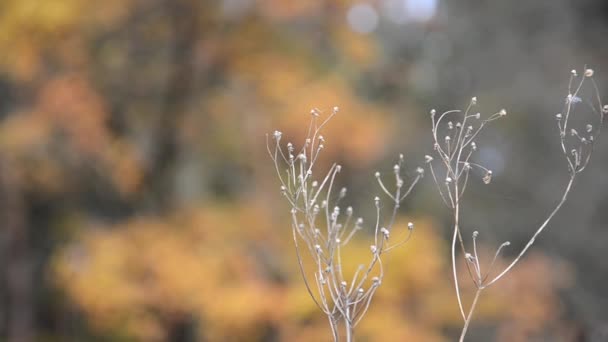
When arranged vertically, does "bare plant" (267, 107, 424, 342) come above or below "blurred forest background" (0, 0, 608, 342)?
above

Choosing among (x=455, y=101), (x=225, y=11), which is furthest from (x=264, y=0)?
(x=455, y=101)

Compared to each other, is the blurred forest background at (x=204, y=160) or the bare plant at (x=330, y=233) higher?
the bare plant at (x=330, y=233)

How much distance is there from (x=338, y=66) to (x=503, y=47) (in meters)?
1.86

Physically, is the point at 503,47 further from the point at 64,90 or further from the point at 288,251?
the point at 64,90

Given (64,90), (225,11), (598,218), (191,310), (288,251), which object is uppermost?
(225,11)

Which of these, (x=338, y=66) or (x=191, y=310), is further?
(x=338, y=66)

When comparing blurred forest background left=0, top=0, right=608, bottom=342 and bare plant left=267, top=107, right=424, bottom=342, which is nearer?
bare plant left=267, top=107, right=424, bottom=342

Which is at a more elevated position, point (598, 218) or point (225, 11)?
point (225, 11)

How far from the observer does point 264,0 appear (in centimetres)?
489

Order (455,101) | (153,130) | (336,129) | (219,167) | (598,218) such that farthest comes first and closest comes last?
1. (455,101)
2. (598,218)
3. (219,167)
4. (153,130)
5. (336,129)

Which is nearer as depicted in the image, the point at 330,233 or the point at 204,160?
the point at 330,233

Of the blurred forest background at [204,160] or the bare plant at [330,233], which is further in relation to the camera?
the blurred forest background at [204,160]

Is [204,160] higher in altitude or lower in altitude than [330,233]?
lower

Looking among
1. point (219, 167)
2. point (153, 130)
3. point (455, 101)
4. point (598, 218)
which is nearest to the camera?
point (153, 130)
